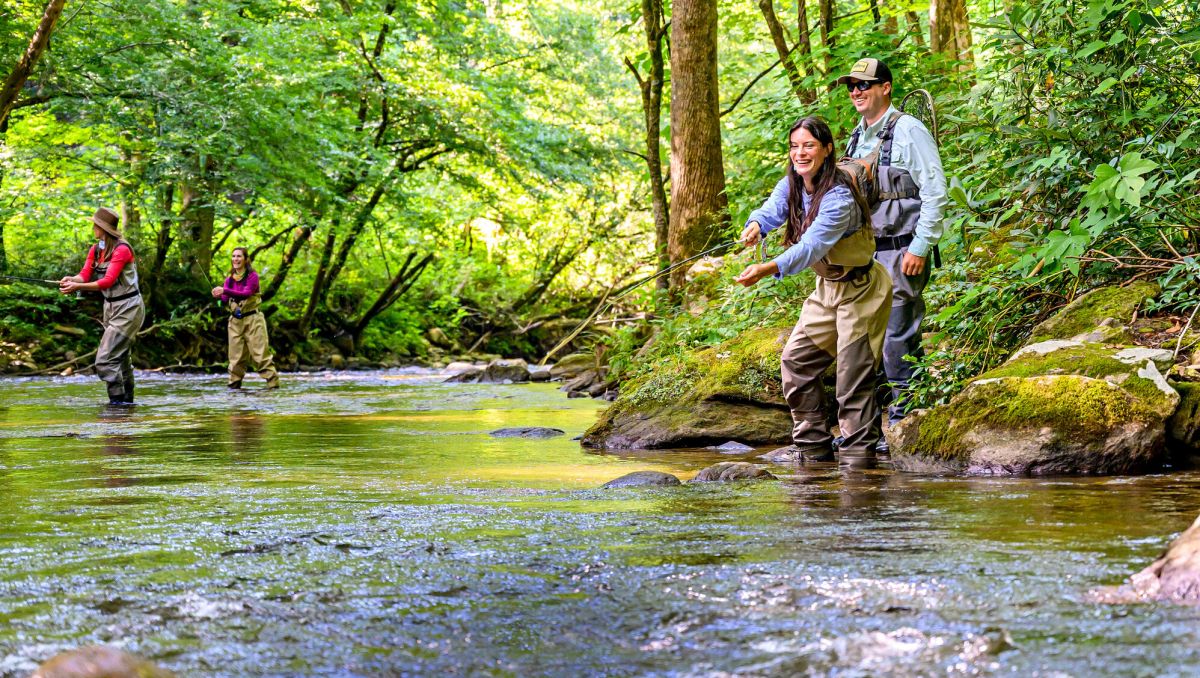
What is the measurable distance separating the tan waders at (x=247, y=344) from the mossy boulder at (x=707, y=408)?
30.2 ft

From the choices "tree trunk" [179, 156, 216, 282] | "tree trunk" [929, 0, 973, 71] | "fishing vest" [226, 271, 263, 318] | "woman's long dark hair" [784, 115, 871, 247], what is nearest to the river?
"woman's long dark hair" [784, 115, 871, 247]

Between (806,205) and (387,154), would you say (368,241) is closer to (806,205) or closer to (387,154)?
(387,154)

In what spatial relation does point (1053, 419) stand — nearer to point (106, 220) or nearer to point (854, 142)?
point (854, 142)

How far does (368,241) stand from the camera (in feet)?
76.6

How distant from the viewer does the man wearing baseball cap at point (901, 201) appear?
19.3 ft

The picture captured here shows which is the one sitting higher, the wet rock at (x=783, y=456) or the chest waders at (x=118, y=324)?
the chest waders at (x=118, y=324)

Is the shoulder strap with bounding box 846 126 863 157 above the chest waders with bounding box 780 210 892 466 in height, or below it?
above

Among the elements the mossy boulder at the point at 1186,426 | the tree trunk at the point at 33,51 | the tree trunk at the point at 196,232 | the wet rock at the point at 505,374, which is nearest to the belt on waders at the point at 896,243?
the mossy boulder at the point at 1186,426

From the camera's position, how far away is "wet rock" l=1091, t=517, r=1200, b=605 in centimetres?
260

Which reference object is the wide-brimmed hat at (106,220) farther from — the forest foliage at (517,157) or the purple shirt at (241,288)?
the forest foliage at (517,157)

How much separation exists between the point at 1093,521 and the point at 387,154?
18756mm

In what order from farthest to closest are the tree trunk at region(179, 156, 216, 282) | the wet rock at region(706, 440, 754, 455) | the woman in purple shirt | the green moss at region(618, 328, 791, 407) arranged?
the tree trunk at region(179, 156, 216, 282) → the woman in purple shirt → the green moss at region(618, 328, 791, 407) → the wet rock at region(706, 440, 754, 455)

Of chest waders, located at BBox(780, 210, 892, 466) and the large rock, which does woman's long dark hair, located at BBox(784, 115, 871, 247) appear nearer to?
chest waders, located at BBox(780, 210, 892, 466)

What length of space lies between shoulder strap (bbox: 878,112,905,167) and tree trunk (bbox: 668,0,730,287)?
6.41 metres
